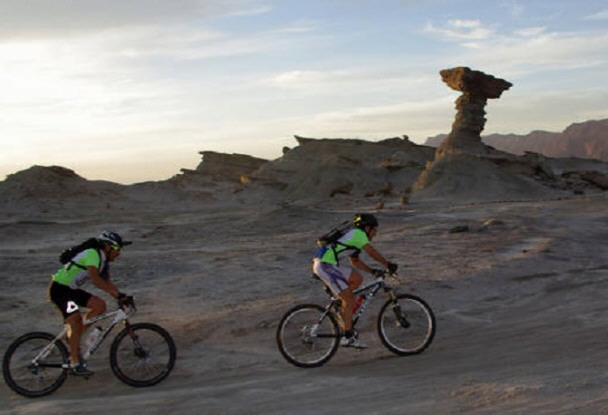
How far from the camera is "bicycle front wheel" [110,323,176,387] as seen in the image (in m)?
8.42

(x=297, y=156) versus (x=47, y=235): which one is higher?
(x=297, y=156)

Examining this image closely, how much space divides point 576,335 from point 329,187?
53.1 m

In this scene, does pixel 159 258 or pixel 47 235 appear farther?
pixel 47 235

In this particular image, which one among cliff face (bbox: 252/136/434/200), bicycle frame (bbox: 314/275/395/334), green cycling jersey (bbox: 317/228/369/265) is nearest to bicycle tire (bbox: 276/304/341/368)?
bicycle frame (bbox: 314/275/395/334)

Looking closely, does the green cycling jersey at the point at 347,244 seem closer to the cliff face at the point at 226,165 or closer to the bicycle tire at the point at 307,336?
the bicycle tire at the point at 307,336

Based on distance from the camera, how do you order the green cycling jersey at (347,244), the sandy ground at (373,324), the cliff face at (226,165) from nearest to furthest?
the sandy ground at (373,324), the green cycling jersey at (347,244), the cliff face at (226,165)

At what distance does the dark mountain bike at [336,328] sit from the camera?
351 inches

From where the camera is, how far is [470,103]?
215 ft

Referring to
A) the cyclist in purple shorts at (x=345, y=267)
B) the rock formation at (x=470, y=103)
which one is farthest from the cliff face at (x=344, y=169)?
the cyclist in purple shorts at (x=345, y=267)

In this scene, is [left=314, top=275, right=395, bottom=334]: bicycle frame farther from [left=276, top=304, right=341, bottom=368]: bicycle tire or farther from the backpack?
the backpack

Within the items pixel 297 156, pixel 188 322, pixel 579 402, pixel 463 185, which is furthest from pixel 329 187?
pixel 579 402

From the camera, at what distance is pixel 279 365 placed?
9344mm

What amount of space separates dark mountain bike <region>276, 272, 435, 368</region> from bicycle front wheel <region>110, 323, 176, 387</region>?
1.55 m

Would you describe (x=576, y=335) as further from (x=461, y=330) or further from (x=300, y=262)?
(x=300, y=262)
